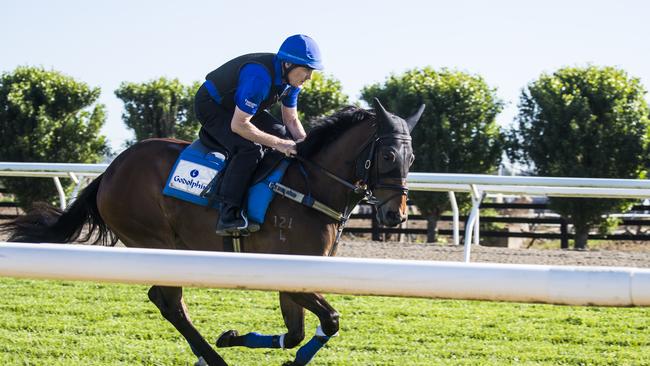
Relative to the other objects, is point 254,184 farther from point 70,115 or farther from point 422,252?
point 70,115

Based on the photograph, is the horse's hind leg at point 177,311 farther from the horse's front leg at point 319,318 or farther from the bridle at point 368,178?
the bridle at point 368,178

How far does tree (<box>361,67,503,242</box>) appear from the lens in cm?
1305

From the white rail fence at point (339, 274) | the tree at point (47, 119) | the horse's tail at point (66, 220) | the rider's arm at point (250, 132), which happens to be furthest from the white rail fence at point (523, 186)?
the tree at point (47, 119)

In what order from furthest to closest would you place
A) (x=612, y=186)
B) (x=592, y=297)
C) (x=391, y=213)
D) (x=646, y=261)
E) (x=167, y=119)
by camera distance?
(x=167, y=119) < (x=646, y=261) < (x=612, y=186) < (x=391, y=213) < (x=592, y=297)

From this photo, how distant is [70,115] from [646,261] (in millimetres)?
10538

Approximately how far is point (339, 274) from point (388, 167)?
2526mm

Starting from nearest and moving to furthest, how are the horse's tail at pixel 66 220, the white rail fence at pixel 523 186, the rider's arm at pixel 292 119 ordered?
the rider's arm at pixel 292 119
the horse's tail at pixel 66 220
the white rail fence at pixel 523 186

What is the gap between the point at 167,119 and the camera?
16.7 metres

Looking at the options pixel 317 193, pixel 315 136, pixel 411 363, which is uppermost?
pixel 315 136

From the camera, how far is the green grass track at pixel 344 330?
4910 mm

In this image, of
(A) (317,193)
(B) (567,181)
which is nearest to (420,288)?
(A) (317,193)

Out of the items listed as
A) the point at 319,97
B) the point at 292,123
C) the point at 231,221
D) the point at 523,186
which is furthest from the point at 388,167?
the point at 319,97

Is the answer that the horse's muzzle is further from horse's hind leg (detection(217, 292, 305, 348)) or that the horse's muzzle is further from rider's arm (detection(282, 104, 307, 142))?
rider's arm (detection(282, 104, 307, 142))

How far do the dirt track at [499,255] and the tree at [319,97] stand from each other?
5861 mm
